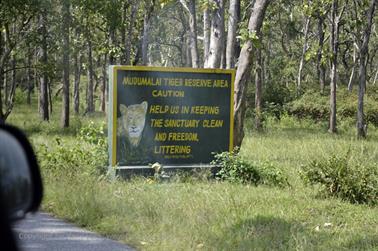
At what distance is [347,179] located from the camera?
29.4 ft

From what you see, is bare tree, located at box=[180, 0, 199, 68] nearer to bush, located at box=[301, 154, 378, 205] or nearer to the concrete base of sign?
the concrete base of sign

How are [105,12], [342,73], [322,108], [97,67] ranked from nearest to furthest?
[105,12], [322,108], [97,67], [342,73]

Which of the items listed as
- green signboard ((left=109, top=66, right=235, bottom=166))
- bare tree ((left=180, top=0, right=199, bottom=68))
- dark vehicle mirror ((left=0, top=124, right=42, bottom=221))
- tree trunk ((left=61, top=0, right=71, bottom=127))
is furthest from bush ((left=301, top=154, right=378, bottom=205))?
tree trunk ((left=61, top=0, right=71, bottom=127))

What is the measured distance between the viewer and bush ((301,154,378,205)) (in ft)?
29.2

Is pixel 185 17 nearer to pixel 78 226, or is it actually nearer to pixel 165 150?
pixel 165 150

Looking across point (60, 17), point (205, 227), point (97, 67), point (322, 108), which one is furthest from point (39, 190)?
point (97, 67)

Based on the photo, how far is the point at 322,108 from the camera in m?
30.2

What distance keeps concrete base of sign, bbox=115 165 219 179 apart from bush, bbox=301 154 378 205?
7.54ft

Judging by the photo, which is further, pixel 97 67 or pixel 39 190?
pixel 97 67

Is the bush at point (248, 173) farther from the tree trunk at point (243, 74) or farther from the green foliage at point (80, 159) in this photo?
the green foliage at point (80, 159)

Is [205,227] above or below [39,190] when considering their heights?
below

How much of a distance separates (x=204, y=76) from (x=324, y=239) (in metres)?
5.00

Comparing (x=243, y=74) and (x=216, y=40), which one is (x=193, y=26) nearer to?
(x=216, y=40)

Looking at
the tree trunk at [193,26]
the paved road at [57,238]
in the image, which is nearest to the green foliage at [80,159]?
the paved road at [57,238]
